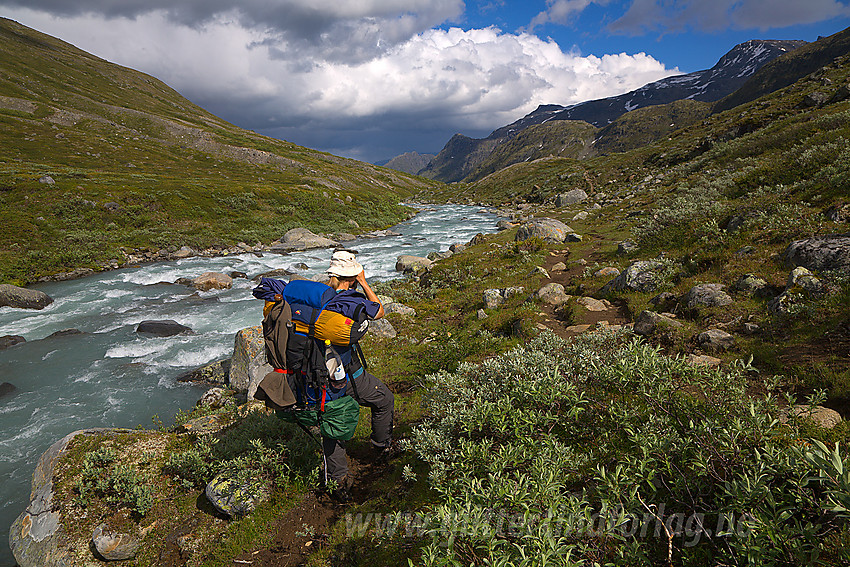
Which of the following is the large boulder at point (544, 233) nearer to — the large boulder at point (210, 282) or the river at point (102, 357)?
the river at point (102, 357)

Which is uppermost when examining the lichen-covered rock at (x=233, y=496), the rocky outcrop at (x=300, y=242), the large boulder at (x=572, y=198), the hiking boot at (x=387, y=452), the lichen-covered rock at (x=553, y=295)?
the large boulder at (x=572, y=198)

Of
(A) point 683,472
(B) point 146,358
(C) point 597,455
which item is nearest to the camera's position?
(A) point 683,472

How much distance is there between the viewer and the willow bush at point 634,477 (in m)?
2.60

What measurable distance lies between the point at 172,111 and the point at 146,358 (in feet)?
594

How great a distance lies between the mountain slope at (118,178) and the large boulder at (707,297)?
1619 inches

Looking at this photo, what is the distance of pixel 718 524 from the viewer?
298 cm

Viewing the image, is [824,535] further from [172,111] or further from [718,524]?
[172,111]

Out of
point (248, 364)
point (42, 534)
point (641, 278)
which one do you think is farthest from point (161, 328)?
point (641, 278)

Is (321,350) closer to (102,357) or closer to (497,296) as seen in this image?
(497,296)

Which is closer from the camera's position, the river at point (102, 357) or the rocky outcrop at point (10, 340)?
the river at point (102, 357)

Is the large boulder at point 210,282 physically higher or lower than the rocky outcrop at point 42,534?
higher

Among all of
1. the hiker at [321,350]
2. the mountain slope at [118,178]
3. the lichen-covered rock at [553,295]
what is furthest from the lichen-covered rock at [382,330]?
the mountain slope at [118,178]

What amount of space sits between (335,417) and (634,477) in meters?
4.16

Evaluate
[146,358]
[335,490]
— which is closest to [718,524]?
[335,490]
